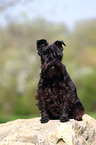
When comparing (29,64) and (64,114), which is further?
(29,64)

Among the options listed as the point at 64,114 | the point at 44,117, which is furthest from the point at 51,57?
the point at 44,117

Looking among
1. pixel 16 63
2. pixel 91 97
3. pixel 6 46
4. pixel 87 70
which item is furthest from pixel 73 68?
pixel 6 46

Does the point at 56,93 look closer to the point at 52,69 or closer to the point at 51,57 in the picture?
the point at 52,69

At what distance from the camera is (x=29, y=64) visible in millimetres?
24875

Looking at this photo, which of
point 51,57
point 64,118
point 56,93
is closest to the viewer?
point 51,57

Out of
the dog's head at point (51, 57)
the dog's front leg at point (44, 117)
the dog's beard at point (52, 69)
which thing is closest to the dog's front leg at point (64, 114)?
the dog's front leg at point (44, 117)

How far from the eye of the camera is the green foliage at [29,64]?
22062 millimetres

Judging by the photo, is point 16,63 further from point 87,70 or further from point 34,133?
point 34,133

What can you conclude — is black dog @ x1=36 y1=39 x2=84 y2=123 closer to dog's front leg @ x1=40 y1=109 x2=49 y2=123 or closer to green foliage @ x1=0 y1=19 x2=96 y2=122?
dog's front leg @ x1=40 y1=109 x2=49 y2=123

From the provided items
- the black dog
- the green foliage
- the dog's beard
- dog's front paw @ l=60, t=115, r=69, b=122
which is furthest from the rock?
the green foliage

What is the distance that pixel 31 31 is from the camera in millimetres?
25438

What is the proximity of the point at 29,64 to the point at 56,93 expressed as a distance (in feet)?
62.9

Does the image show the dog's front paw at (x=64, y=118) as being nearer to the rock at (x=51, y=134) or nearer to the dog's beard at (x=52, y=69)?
the rock at (x=51, y=134)

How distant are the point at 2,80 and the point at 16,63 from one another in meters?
2.17
